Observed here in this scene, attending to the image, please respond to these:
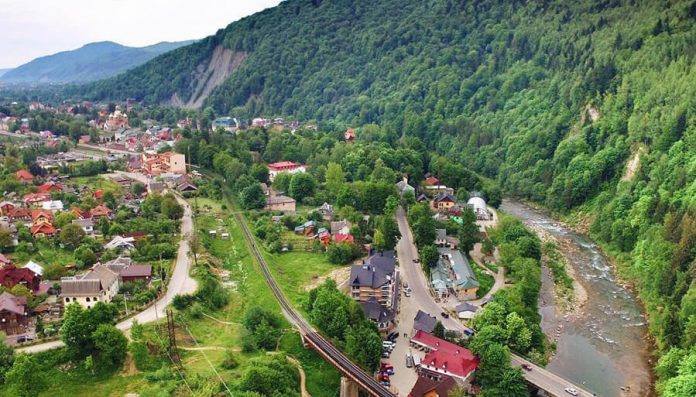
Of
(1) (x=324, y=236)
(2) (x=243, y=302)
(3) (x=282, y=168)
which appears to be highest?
(3) (x=282, y=168)

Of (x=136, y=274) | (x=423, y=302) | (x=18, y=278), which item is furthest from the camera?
(x=423, y=302)

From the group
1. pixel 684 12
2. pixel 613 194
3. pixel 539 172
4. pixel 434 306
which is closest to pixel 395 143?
pixel 539 172

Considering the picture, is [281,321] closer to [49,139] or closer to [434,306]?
[434,306]

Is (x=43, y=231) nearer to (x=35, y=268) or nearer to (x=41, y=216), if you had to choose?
(x=41, y=216)

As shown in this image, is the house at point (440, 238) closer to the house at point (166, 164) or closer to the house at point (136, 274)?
the house at point (136, 274)

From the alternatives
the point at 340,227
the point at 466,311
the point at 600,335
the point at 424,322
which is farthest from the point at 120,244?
the point at 600,335

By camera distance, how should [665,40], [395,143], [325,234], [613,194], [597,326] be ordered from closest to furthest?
[597,326] < [325,234] < [613,194] < [665,40] < [395,143]

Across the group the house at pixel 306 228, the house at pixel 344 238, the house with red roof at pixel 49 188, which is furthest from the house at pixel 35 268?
the house with red roof at pixel 49 188
